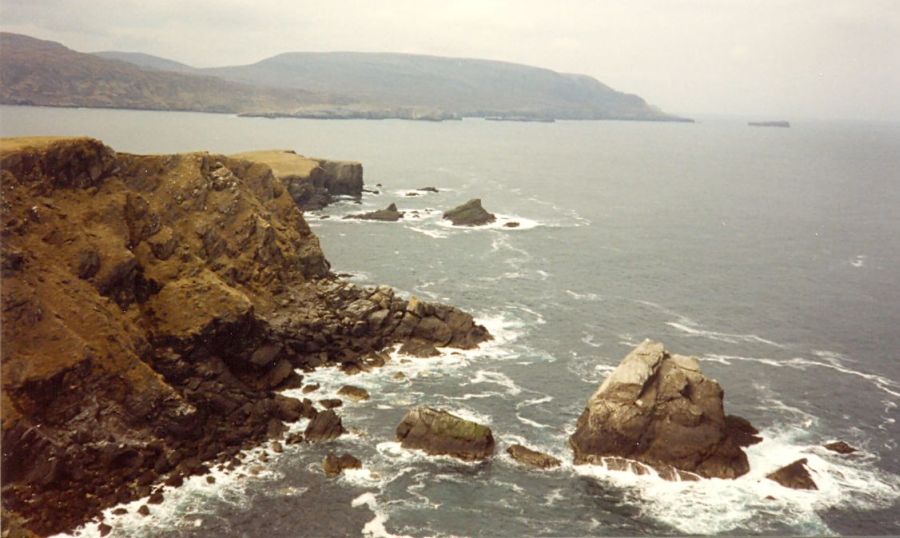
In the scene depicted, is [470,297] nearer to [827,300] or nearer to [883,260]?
[827,300]

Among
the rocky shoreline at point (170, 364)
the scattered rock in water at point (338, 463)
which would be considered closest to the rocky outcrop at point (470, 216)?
the rocky shoreline at point (170, 364)

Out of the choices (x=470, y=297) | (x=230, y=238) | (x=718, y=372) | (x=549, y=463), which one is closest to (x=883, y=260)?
(x=718, y=372)

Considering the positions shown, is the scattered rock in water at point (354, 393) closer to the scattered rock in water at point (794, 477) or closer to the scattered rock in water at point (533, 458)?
the scattered rock in water at point (533, 458)

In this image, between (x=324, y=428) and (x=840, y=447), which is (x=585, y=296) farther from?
(x=324, y=428)

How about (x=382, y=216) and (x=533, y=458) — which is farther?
(x=382, y=216)

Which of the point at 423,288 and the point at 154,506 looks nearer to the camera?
the point at 154,506

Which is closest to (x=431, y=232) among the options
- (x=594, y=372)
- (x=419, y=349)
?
(x=419, y=349)

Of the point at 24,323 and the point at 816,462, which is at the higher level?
the point at 24,323
